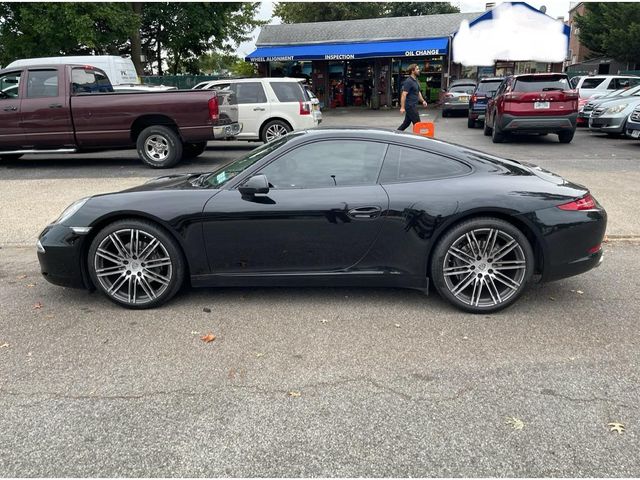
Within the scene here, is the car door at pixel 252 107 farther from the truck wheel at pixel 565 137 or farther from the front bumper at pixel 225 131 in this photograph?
the truck wheel at pixel 565 137

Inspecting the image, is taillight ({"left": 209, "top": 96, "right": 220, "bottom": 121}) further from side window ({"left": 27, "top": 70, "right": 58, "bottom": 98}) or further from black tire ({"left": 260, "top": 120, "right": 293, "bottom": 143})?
side window ({"left": 27, "top": 70, "right": 58, "bottom": 98})

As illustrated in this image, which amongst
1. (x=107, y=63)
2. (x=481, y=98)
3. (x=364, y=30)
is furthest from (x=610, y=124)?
(x=364, y=30)

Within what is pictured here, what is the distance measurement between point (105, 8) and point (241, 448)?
2240 cm

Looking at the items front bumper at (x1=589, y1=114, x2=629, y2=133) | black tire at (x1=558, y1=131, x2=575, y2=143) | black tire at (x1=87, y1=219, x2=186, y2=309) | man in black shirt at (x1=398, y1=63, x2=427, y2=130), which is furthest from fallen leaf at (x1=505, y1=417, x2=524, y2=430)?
front bumper at (x1=589, y1=114, x2=629, y2=133)

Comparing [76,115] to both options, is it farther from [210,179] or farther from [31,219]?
[210,179]

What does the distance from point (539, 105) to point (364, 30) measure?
20.2 metres

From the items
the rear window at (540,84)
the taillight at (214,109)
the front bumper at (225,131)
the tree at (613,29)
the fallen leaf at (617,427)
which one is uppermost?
the tree at (613,29)

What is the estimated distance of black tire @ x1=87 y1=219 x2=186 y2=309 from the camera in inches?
165

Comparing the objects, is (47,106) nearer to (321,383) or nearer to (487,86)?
(321,383)

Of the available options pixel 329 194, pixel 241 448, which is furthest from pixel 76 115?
pixel 241 448

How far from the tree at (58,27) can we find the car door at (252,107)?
11.2 m

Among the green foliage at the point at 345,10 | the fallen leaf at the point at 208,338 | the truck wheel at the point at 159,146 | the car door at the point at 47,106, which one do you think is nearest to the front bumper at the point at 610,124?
the truck wheel at the point at 159,146

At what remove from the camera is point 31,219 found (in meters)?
7.20

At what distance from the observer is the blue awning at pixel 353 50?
27922mm
